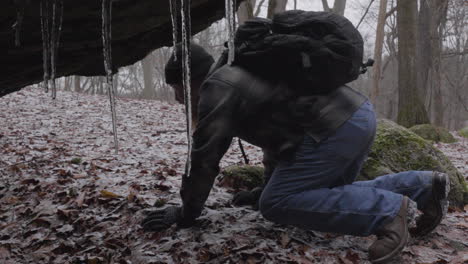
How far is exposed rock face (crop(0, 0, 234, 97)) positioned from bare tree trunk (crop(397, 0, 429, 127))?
7.59 metres

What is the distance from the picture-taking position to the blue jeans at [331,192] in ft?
7.25

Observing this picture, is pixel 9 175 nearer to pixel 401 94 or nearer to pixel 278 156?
pixel 278 156

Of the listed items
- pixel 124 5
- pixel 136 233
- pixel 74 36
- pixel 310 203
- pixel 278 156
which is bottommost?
pixel 136 233

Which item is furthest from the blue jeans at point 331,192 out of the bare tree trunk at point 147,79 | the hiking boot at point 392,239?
the bare tree trunk at point 147,79

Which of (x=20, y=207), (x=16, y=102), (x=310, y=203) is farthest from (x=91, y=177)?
(x=16, y=102)

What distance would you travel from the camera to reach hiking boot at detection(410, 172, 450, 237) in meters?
2.42

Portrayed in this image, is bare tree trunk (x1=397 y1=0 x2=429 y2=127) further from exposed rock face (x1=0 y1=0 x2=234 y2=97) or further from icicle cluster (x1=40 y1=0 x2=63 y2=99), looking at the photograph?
icicle cluster (x1=40 y1=0 x2=63 y2=99)

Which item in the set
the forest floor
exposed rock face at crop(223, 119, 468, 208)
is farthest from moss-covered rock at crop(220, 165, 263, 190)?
the forest floor

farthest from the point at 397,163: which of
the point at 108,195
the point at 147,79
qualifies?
the point at 147,79

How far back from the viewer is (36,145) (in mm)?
5566

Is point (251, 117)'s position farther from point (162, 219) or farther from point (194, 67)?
point (162, 219)

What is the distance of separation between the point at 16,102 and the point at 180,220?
8943 mm

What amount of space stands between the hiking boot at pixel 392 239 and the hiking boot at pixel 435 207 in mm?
380

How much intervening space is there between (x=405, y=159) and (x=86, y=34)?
3.24 m
